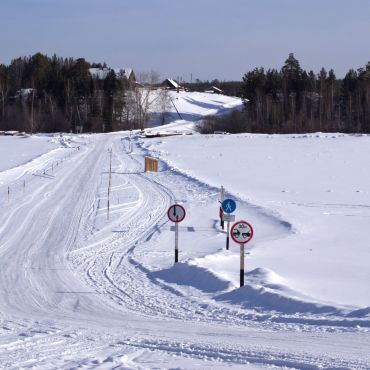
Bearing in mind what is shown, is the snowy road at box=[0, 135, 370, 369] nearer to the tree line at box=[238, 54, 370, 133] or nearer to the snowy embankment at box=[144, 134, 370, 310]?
the snowy embankment at box=[144, 134, 370, 310]

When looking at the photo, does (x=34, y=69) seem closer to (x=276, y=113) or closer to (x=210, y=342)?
(x=276, y=113)

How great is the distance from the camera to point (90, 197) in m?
31.4

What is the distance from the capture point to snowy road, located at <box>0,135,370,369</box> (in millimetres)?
8594

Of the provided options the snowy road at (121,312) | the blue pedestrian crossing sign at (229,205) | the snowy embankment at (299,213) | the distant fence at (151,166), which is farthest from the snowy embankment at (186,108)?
the blue pedestrian crossing sign at (229,205)

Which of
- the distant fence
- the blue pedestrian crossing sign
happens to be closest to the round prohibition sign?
the blue pedestrian crossing sign

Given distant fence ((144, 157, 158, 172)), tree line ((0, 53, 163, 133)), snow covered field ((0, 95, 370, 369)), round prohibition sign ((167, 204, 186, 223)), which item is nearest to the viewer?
snow covered field ((0, 95, 370, 369))

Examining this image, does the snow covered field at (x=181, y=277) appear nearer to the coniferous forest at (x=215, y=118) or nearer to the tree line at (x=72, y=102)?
the coniferous forest at (x=215, y=118)

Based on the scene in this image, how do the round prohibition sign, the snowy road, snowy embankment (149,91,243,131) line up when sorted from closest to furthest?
the snowy road → the round prohibition sign → snowy embankment (149,91,243,131)

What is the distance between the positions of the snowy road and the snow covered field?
0.03 m

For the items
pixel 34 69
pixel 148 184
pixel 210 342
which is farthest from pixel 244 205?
pixel 34 69

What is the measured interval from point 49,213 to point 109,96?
8487 centimetres

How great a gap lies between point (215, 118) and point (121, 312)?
91049 mm

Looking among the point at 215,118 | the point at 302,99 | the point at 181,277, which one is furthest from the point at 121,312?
the point at 302,99

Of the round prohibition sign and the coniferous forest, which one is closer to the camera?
the round prohibition sign
